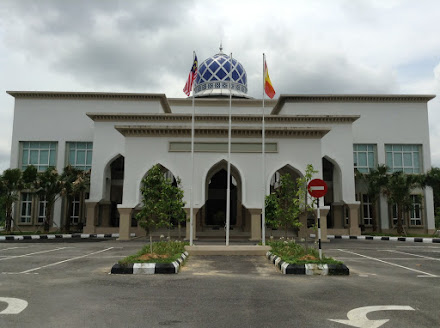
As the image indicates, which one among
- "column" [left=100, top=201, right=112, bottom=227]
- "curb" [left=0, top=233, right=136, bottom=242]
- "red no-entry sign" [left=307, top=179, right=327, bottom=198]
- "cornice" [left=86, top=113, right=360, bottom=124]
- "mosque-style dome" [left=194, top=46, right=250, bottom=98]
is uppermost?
"mosque-style dome" [left=194, top=46, right=250, bottom=98]

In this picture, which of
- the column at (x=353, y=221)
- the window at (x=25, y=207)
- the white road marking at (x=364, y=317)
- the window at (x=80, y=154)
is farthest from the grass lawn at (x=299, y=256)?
the window at (x=25, y=207)

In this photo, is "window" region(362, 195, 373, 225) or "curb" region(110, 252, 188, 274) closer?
"curb" region(110, 252, 188, 274)

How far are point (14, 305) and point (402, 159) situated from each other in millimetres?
30304

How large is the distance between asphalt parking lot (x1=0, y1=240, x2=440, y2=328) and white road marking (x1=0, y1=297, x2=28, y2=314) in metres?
0.01

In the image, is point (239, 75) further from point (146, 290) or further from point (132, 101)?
point (146, 290)

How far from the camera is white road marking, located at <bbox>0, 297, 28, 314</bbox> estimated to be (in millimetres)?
5523

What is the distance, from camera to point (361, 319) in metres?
5.28

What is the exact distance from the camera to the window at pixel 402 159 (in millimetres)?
29969

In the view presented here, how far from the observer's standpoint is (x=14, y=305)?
5.89 meters

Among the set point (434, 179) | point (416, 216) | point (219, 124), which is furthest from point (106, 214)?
point (416, 216)

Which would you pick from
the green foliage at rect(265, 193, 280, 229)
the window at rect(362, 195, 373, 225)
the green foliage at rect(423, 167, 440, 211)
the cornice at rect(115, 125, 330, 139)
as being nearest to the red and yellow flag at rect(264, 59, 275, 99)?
the green foliage at rect(265, 193, 280, 229)

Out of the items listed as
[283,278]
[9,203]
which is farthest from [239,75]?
A: [283,278]

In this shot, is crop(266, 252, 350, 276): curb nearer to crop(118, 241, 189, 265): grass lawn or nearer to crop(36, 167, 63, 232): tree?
crop(118, 241, 189, 265): grass lawn

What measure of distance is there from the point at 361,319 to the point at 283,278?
349 cm
